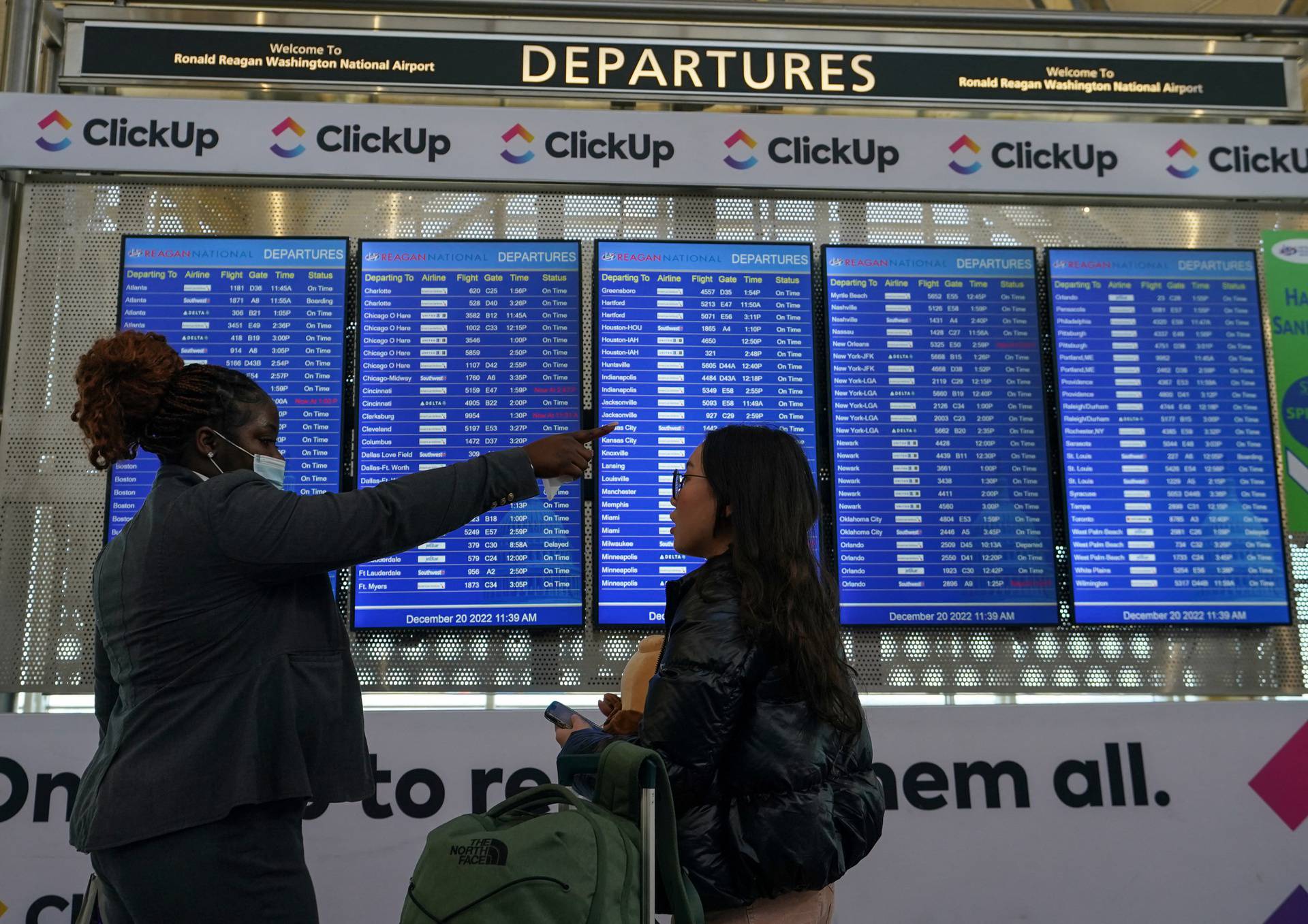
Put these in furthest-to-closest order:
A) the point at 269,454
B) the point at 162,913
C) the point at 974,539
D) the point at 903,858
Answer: the point at 974,539, the point at 903,858, the point at 269,454, the point at 162,913

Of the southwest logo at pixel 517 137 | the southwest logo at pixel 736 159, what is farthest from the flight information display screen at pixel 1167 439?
the southwest logo at pixel 517 137

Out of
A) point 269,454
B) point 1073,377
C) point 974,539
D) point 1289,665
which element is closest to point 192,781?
point 269,454

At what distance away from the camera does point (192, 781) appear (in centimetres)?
193

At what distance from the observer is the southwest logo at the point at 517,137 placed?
13.5 feet

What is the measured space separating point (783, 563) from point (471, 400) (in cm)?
214

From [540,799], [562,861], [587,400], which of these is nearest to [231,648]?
[540,799]

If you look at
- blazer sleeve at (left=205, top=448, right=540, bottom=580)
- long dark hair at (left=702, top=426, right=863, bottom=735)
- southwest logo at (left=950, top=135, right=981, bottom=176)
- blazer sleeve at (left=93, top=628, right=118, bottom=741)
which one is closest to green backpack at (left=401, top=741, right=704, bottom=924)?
long dark hair at (left=702, top=426, right=863, bottom=735)

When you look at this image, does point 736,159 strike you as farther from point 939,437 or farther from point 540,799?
point 540,799

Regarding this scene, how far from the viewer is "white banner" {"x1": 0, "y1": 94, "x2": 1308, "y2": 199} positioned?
400 centimetres

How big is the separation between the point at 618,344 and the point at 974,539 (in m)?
1.36

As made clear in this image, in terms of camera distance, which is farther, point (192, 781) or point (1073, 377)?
point (1073, 377)

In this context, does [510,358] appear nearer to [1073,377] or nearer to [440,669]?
[440,669]

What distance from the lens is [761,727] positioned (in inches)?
74.0

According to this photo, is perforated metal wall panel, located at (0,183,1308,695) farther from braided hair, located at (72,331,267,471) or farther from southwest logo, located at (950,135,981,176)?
braided hair, located at (72,331,267,471)
